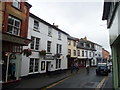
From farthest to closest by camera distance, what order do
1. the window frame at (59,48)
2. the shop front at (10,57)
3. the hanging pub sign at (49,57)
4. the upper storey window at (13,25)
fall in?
the window frame at (59,48)
the hanging pub sign at (49,57)
the upper storey window at (13,25)
the shop front at (10,57)

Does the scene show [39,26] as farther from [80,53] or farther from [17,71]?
[80,53]

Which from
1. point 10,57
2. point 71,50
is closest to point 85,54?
point 71,50

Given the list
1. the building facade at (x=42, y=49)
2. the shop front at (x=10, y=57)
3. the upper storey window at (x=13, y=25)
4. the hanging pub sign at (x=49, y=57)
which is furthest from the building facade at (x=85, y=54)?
the shop front at (x=10, y=57)

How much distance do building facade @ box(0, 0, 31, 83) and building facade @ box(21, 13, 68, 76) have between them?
3110mm

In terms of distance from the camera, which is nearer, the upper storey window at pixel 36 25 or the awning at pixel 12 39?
the awning at pixel 12 39

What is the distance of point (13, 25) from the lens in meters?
11.6

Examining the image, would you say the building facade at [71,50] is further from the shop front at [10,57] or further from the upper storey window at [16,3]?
the shop front at [10,57]

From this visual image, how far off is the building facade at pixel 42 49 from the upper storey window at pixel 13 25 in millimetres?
3077

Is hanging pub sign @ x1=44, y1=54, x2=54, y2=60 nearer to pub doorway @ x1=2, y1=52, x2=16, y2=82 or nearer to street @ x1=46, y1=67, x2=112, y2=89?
street @ x1=46, y1=67, x2=112, y2=89

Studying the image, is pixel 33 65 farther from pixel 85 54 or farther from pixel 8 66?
pixel 85 54

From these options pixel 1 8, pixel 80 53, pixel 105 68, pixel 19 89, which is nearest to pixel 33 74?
pixel 19 89

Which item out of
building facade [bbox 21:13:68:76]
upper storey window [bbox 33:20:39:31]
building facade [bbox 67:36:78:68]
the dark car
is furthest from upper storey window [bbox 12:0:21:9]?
building facade [bbox 67:36:78:68]

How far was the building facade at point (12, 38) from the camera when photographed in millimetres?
9867

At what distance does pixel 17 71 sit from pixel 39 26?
8.54m
